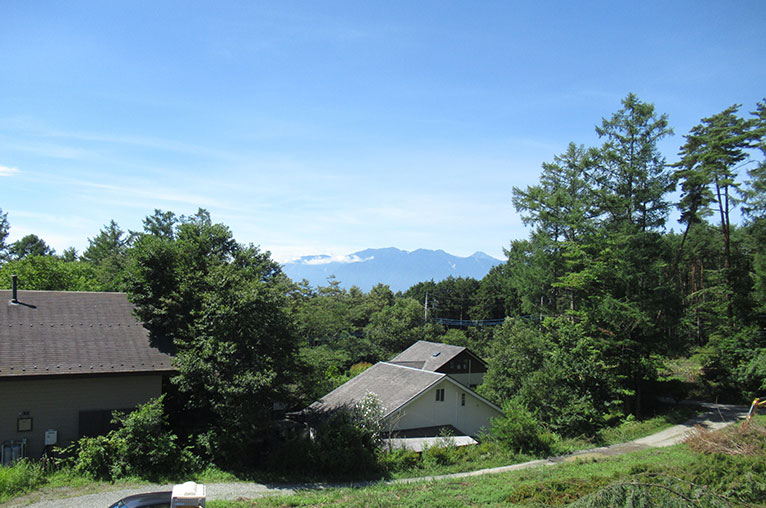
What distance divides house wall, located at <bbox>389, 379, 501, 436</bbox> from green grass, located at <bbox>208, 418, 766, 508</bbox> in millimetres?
8610

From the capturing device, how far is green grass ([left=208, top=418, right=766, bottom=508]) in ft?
24.3

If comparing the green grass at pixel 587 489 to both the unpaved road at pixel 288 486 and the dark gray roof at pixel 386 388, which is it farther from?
the dark gray roof at pixel 386 388

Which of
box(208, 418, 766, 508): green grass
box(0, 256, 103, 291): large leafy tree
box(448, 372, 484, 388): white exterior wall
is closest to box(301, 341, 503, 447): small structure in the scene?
box(208, 418, 766, 508): green grass

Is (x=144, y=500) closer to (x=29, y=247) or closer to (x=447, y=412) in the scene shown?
(x=447, y=412)

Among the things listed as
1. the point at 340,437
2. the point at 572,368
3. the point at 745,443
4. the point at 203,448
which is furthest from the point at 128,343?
the point at 572,368

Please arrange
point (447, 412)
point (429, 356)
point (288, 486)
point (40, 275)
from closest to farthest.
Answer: point (288, 486)
point (447, 412)
point (40, 275)
point (429, 356)

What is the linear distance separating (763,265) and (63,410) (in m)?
35.4

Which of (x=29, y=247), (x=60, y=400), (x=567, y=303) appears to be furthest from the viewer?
(x=29, y=247)

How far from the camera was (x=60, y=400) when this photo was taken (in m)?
15.8

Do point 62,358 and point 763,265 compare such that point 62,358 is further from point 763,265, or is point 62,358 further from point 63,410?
point 763,265

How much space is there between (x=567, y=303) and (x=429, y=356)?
13088 mm

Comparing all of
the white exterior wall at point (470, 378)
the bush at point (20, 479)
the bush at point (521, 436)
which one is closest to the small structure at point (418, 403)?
the bush at point (521, 436)

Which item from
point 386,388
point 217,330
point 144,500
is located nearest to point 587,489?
point 144,500

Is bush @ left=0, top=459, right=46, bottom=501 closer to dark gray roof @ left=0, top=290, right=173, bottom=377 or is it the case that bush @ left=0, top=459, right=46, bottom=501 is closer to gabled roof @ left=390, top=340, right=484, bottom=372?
dark gray roof @ left=0, top=290, right=173, bottom=377
